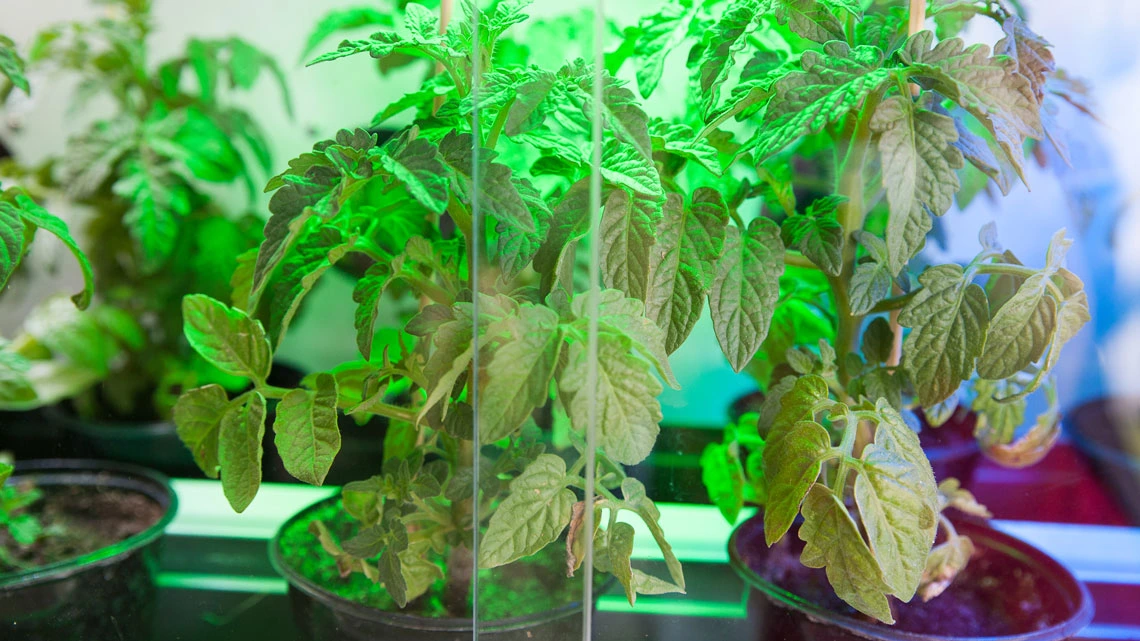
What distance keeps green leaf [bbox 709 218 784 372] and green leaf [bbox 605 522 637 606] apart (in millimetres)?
132

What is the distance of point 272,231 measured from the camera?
501 mm

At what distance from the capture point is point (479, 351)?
453 millimetres

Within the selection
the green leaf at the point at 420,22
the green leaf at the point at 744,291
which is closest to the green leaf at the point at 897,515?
the green leaf at the point at 744,291

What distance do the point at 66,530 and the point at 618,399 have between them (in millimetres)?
673

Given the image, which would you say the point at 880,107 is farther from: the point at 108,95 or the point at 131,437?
the point at 108,95

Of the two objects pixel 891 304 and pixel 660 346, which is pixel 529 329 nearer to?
pixel 660 346

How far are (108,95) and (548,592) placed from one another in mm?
923

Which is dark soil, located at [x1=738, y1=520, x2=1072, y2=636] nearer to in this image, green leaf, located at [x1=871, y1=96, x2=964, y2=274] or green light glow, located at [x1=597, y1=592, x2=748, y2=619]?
green light glow, located at [x1=597, y1=592, x2=748, y2=619]

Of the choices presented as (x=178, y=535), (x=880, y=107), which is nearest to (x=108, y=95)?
(x=178, y=535)

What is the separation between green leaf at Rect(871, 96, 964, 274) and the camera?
0.50m

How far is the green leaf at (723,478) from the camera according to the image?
26.0 inches

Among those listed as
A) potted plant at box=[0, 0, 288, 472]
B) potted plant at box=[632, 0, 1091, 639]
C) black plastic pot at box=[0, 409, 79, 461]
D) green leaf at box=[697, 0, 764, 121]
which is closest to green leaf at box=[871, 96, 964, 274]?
potted plant at box=[632, 0, 1091, 639]

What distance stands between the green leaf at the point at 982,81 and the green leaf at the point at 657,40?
0.54 ft

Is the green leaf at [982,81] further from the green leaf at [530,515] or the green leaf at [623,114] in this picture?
the green leaf at [530,515]
